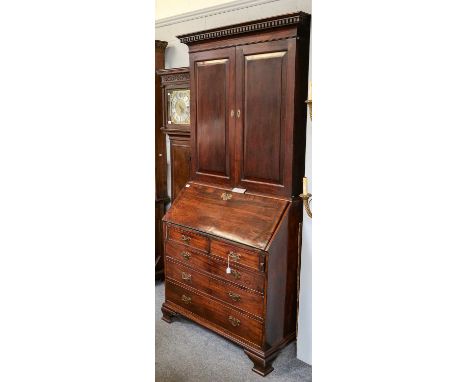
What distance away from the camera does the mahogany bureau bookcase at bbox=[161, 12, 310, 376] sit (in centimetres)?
227

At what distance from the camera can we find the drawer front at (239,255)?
2.25 meters

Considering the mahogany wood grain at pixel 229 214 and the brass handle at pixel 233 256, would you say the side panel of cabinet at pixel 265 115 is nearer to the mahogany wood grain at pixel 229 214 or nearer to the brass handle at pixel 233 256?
the mahogany wood grain at pixel 229 214

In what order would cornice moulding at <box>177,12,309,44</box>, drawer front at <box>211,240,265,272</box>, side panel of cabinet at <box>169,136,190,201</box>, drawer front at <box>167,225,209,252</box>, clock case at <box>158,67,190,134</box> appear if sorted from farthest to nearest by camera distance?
side panel of cabinet at <box>169,136,190,201</box> < clock case at <box>158,67,190,134</box> < drawer front at <box>167,225,209,252</box> < drawer front at <box>211,240,265,272</box> < cornice moulding at <box>177,12,309,44</box>

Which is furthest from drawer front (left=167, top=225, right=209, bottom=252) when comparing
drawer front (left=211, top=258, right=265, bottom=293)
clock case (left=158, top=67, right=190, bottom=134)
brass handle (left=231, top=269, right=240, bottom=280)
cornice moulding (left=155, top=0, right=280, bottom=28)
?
cornice moulding (left=155, top=0, right=280, bottom=28)

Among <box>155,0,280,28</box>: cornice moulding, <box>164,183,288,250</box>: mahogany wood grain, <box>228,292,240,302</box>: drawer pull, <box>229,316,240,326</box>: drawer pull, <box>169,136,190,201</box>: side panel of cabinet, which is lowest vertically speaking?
<box>229,316,240,326</box>: drawer pull

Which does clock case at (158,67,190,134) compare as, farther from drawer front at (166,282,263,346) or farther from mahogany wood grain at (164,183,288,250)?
drawer front at (166,282,263,346)

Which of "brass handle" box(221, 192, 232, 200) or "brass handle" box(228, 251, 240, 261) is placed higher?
"brass handle" box(221, 192, 232, 200)

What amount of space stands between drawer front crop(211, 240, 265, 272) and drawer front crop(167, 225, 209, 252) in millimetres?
82

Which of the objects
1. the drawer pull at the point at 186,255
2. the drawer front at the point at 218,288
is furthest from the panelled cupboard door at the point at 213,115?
the drawer front at the point at 218,288

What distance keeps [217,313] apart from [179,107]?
1.52 m
